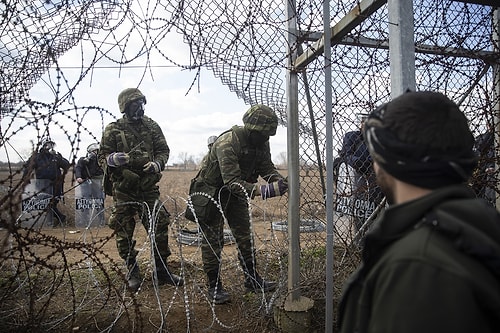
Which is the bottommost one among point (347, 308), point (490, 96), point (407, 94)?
point (347, 308)

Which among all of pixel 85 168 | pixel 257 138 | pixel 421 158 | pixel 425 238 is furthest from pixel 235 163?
pixel 85 168

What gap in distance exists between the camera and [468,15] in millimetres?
2844

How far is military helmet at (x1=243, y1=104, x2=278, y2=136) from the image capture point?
3789mm

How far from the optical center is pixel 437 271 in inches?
32.6

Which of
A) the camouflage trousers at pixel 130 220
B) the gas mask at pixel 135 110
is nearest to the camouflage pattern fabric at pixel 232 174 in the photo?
the camouflage trousers at pixel 130 220

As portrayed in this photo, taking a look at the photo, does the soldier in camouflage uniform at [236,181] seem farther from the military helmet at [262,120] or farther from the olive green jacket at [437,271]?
the olive green jacket at [437,271]

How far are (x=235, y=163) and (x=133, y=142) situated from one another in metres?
1.43

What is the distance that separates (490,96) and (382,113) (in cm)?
252

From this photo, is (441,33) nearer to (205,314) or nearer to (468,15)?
(468,15)

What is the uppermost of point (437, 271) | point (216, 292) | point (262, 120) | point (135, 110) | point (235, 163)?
point (135, 110)

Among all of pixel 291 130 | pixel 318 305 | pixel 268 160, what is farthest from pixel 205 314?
pixel 291 130

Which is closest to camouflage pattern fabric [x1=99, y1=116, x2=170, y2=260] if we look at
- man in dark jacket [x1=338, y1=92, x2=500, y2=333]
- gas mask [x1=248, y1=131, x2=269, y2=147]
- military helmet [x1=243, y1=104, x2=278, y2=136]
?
→ gas mask [x1=248, y1=131, x2=269, y2=147]

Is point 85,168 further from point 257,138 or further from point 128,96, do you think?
point 257,138

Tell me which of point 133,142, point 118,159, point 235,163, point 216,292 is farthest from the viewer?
point 133,142
